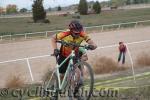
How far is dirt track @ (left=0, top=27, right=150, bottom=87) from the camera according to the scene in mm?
23641

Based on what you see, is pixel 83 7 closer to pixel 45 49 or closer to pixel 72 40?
pixel 45 49

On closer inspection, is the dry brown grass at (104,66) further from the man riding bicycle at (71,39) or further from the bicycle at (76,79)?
the bicycle at (76,79)

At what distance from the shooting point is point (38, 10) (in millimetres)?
64562

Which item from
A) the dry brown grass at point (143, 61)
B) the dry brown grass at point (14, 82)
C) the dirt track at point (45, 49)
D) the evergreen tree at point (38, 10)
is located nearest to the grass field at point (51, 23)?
the evergreen tree at point (38, 10)

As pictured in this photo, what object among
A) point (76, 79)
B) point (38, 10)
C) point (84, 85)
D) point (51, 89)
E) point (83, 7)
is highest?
point (76, 79)

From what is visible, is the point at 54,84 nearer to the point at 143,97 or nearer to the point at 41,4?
the point at 143,97

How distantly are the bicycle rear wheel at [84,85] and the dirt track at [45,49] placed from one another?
46.7ft

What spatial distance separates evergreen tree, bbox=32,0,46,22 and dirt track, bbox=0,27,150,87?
22.3 metres

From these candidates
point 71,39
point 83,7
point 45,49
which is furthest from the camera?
point 83,7

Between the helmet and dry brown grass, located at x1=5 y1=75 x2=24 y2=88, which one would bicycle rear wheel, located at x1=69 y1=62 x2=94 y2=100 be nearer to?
the helmet

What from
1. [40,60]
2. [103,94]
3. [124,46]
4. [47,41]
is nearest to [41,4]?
[47,41]

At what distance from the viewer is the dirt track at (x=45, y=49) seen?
2364cm

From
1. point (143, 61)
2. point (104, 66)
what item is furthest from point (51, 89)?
point (143, 61)

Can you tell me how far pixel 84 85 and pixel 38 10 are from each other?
58139mm
